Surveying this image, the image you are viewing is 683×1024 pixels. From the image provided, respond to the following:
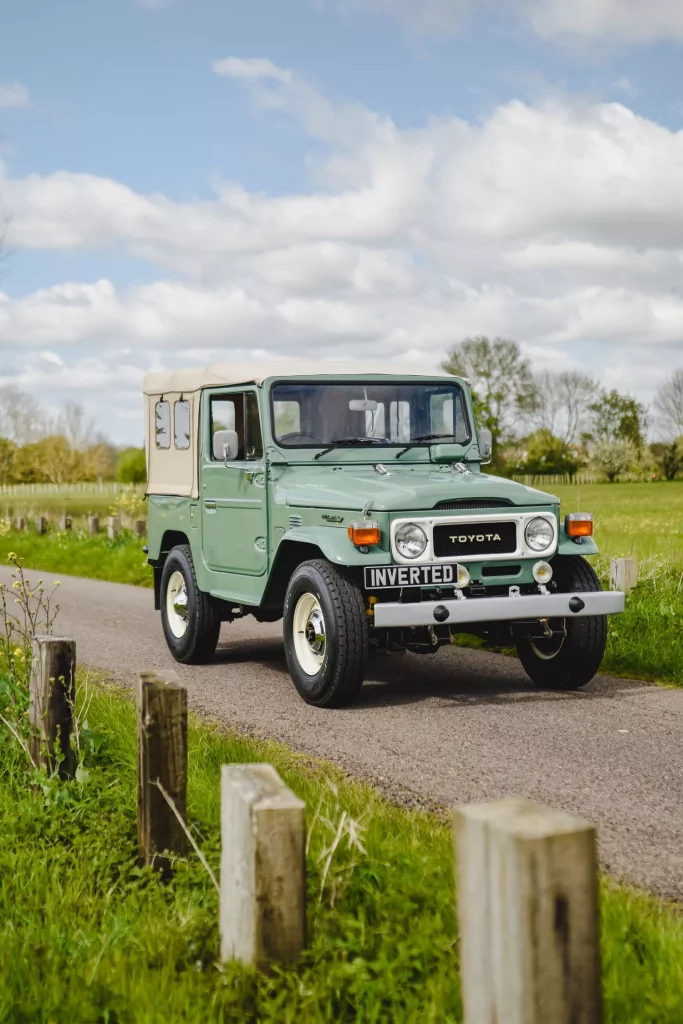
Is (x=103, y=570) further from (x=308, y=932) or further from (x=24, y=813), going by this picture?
(x=308, y=932)

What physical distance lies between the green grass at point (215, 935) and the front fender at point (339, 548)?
2.51 metres

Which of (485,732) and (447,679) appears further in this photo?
(447,679)

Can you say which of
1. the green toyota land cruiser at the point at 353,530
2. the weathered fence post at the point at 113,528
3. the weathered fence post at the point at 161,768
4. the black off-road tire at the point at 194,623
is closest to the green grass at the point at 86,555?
the weathered fence post at the point at 113,528

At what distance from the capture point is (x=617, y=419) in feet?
233

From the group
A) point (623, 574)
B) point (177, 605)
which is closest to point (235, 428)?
point (177, 605)

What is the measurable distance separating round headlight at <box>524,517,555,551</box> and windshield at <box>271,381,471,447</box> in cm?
138

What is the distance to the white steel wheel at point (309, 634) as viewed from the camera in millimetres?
7316

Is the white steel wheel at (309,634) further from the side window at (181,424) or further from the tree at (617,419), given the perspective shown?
the tree at (617,419)

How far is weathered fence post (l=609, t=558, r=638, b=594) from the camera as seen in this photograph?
10.7 m

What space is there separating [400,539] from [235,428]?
214 centimetres

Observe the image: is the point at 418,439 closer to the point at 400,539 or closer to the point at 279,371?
the point at 279,371

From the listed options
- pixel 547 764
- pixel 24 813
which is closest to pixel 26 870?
pixel 24 813

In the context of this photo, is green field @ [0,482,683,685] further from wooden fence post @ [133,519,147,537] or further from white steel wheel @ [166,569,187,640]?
white steel wheel @ [166,569,187,640]

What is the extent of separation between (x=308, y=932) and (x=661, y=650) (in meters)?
5.99
